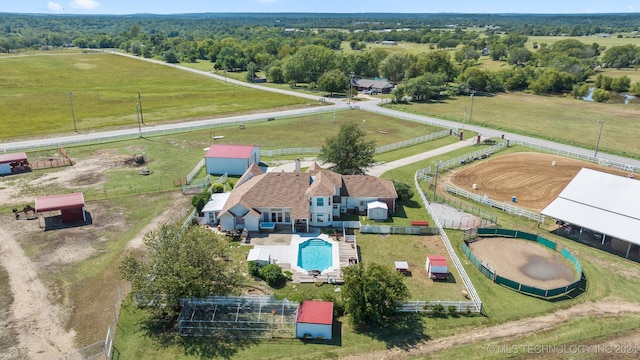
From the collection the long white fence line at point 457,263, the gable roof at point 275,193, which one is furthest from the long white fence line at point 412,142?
the gable roof at point 275,193

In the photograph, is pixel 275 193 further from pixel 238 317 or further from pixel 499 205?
pixel 499 205

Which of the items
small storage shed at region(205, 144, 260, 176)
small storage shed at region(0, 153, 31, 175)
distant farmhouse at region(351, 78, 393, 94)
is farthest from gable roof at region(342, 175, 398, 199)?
distant farmhouse at region(351, 78, 393, 94)

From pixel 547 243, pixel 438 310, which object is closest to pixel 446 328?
pixel 438 310

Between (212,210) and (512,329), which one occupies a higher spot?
(212,210)

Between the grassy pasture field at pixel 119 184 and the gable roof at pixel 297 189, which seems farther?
the gable roof at pixel 297 189

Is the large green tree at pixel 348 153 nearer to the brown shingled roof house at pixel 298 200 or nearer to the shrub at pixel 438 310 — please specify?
the brown shingled roof house at pixel 298 200

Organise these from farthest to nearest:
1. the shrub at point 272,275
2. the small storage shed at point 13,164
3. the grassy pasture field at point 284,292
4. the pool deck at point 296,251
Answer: the small storage shed at point 13,164, the pool deck at point 296,251, the shrub at point 272,275, the grassy pasture field at point 284,292
